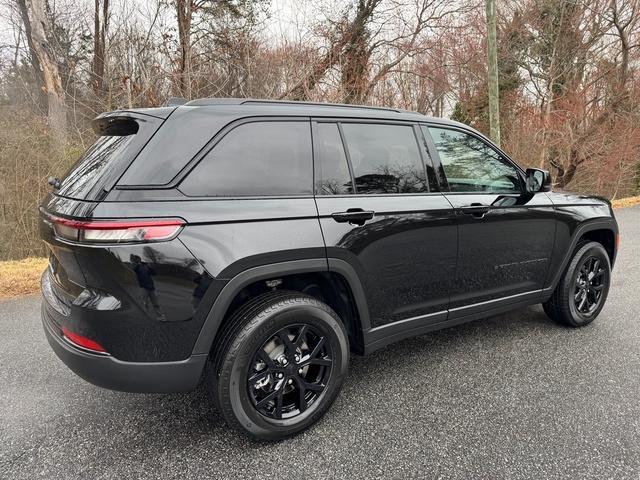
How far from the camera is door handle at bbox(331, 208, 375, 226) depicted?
233cm

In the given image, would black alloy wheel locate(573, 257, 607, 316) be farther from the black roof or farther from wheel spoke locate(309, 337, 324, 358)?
wheel spoke locate(309, 337, 324, 358)

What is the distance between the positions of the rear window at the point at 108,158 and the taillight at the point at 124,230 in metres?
0.15

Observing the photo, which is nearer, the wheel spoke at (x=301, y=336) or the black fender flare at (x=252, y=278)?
the black fender flare at (x=252, y=278)

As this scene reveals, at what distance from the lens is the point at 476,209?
2.87 m

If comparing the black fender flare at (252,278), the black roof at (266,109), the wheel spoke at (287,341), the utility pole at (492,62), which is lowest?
the wheel spoke at (287,341)

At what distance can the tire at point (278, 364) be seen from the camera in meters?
2.08

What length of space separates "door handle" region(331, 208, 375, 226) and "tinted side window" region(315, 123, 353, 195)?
0.13m

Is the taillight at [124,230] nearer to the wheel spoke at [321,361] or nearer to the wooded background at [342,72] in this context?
the wheel spoke at [321,361]

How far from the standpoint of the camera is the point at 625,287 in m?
4.69

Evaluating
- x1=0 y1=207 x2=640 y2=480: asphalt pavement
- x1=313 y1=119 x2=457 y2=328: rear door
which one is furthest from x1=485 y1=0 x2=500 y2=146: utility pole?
x1=313 y1=119 x2=457 y2=328: rear door

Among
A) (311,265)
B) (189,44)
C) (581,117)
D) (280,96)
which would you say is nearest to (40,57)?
(189,44)

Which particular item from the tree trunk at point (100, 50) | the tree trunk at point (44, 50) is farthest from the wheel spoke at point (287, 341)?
the tree trunk at point (100, 50)

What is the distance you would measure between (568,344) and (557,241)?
0.81 m

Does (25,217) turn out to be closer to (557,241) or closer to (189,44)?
(189,44)
